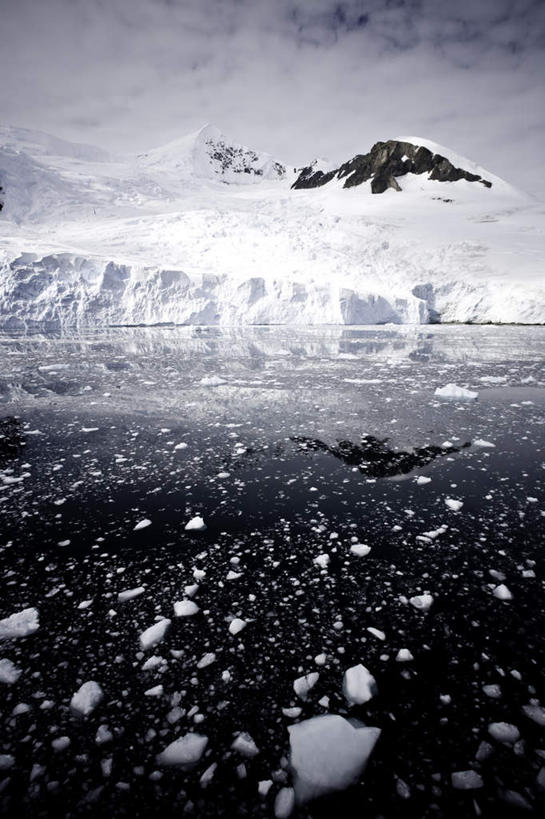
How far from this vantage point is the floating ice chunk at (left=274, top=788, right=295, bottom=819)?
3.54ft

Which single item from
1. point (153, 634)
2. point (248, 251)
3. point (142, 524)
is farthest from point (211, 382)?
point (248, 251)

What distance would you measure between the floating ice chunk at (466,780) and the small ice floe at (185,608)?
1165 mm

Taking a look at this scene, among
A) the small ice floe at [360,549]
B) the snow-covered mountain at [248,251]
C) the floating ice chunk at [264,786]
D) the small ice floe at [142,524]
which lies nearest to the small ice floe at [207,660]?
the floating ice chunk at [264,786]

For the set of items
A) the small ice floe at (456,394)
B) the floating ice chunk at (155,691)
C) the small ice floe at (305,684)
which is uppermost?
the small ice floe at (456,394)

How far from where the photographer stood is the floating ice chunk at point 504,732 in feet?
4.16

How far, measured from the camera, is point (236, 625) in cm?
174

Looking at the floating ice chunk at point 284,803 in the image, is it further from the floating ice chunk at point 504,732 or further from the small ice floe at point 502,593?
the small ice floe at point 502,593

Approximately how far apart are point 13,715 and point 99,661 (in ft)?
1.00

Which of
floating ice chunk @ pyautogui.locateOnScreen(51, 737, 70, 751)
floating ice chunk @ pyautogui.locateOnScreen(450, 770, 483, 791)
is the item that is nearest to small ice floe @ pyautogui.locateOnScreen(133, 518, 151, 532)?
floating ice chunk @ pyautogui.locateOnScreen(51, 737, 70, 751)

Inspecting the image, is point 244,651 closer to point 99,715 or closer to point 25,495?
point 99,715

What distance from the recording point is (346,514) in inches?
106

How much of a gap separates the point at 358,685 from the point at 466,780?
1.33 ft

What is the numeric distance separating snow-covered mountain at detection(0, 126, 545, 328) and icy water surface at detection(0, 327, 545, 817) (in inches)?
895

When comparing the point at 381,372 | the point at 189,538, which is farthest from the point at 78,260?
the point at 189,538
